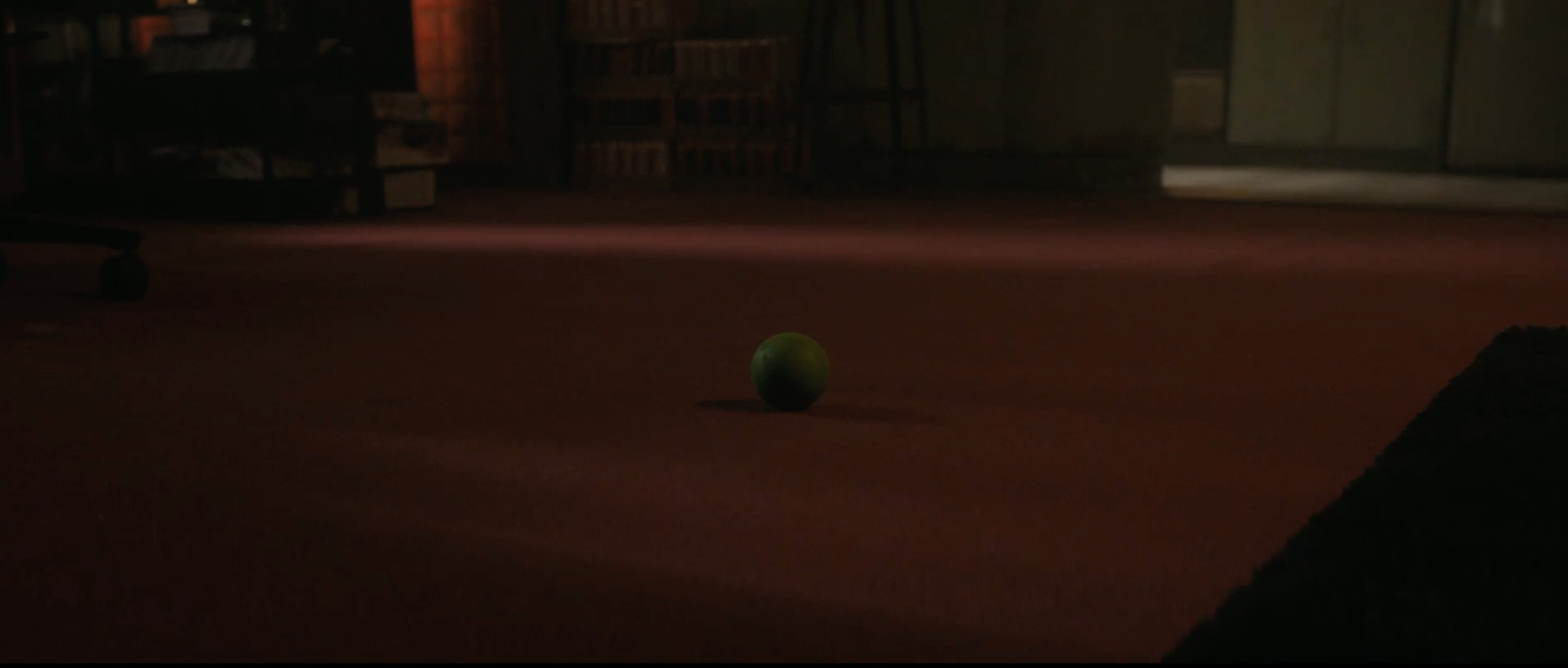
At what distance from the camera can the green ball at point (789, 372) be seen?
251 cm

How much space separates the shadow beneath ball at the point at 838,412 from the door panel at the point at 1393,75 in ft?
26.9

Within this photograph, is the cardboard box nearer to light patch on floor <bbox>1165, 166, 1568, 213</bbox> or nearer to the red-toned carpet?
the red-toned carpet

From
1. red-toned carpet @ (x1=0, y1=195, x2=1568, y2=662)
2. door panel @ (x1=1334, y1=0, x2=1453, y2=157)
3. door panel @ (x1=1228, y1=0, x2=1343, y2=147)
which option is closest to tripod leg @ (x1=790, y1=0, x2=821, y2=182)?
red-toned carpet @ (x1=0, y1=195, x2=1568, y2=662)

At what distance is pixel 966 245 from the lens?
18.0 ft

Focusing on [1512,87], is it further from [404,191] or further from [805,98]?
[404,191]

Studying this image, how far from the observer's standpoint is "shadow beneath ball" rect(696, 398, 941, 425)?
2.52 meters

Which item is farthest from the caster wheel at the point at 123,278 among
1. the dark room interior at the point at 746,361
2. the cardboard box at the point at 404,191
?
the cardboard box at the point at 404,191

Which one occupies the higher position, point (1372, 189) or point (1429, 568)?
point (1429, 568)

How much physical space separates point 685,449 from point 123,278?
2447 millimetres

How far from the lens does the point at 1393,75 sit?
9.68 meters

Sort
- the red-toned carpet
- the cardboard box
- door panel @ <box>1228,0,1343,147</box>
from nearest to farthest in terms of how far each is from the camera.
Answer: the red-toned carpet < the cardboard box < door panel @ <box>1228,0,1343,147</box>

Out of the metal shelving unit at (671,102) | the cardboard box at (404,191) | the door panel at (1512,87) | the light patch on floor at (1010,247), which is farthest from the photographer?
the door panel at (1512,87)

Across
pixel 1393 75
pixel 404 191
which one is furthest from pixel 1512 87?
pixel 404 191

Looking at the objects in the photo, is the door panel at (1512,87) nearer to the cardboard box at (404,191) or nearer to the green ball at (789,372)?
the cardboard box at (404,191)
